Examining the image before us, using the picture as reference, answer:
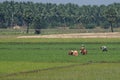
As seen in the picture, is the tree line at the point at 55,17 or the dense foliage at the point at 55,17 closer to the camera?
the dense foliage at the point at 55,17

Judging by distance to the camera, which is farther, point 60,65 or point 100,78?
point 60,65

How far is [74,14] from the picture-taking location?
119312 millimetres

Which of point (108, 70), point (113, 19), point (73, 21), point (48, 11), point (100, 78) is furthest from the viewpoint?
point (48, 11)

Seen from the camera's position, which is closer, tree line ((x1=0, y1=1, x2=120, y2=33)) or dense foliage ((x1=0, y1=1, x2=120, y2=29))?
dense foliage ((x1=0, y1=1, x2=120, y2=29))

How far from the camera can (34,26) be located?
306 ft

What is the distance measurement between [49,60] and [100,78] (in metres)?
7.11

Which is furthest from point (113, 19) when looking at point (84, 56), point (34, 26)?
point (84, 56)

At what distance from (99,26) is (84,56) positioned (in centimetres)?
8426

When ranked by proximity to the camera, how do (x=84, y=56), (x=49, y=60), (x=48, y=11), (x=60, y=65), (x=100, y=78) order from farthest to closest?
(x=48, y=11), (x=84, y=56), (x=49, y=60), (x=60, y=65), (x=100, y=78)

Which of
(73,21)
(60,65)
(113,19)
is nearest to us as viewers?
(60,65)

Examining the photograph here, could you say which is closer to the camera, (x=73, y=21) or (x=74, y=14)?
(x=73, y=21)

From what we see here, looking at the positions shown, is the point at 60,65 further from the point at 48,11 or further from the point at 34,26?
the point at 48,11

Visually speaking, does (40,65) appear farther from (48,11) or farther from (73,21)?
(48,11)

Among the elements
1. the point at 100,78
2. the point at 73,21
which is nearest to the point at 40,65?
the point at 100,78
